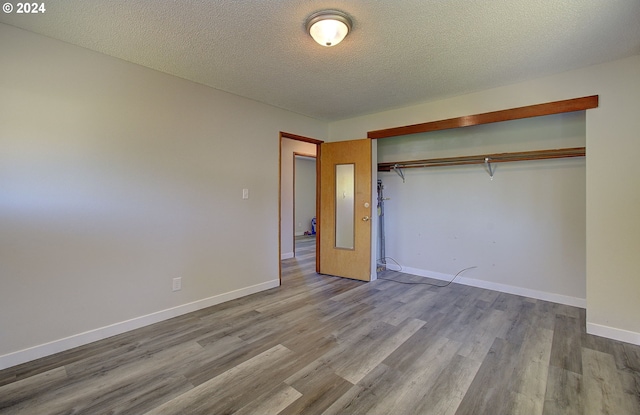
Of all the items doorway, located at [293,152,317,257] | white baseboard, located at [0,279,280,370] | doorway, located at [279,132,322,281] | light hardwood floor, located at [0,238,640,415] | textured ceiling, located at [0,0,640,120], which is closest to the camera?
light hardwood floor, located at [0,238,640,415]

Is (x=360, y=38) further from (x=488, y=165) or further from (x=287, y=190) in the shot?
(x=287, y=190)

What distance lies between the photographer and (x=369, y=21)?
2.02 metres

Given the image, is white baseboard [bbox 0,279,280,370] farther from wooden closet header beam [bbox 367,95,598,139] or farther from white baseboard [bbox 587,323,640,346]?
white baseboard [bbox 587,323,640,346]

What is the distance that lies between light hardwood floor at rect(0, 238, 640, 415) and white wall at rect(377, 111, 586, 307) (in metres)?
0.56

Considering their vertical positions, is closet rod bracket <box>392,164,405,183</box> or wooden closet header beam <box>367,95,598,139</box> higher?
wooden closet header beam <box>367,95,598,139</box>

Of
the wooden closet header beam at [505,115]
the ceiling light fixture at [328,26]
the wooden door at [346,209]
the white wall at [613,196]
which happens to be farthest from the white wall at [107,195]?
the white wall at [613,196]

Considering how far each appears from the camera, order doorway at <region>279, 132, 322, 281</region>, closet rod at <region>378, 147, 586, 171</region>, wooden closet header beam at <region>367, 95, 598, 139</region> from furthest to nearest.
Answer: doorway at <region>279, 132, 322, 281</region> → closet rod at <region>378, 147, 586, 171</region> → wooden closet header beam at <region>367, 95, 598, 139</region>

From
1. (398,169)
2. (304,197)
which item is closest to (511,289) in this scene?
(398,169)

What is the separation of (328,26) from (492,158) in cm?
286

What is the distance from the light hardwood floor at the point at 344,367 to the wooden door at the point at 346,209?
1.19 metres

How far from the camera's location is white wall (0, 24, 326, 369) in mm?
2146

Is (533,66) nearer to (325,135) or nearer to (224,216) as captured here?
(325,135)

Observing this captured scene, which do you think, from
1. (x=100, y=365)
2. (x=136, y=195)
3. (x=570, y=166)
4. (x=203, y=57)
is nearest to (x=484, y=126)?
(x=570, y=166)

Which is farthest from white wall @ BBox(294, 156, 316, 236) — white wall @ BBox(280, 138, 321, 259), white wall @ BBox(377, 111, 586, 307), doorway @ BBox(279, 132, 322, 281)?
white wall @ BBox(377, 111, 586, 307)
